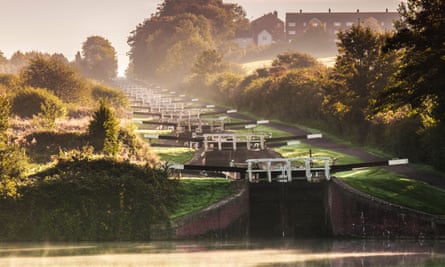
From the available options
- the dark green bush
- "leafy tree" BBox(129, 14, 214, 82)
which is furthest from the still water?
"leafy tree" BBox(129, 14, 214, 82)

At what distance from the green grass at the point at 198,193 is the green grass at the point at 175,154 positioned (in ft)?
40.5

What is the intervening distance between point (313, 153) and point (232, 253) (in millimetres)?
25143

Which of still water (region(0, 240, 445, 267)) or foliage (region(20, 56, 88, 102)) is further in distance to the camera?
foliage (region(20, 56, 88, 102))

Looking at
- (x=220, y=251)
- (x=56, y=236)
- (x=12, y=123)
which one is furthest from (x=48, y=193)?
(x=12, y=123)

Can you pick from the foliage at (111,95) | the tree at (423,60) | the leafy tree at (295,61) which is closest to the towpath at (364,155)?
the tree at (423,60)

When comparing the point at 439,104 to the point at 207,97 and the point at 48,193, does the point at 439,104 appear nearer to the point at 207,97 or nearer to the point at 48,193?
the point at 48,193

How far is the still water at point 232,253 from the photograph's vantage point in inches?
1249

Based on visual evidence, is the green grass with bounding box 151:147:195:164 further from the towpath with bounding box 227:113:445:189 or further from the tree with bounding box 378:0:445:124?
the tree with bounding box 378:0:445:124

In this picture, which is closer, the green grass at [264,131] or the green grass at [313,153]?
the green grass at [313,153]

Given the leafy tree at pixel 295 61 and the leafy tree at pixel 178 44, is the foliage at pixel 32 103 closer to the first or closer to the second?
the leafy tree at pixel 295 61

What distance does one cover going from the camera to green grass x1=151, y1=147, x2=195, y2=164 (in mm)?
57378

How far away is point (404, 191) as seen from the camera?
43.0 meters

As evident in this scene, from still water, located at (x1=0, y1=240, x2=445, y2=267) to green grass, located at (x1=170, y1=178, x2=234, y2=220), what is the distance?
7.00ft

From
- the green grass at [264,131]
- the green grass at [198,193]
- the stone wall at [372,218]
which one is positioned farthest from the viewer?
the green grass at [264,131]
